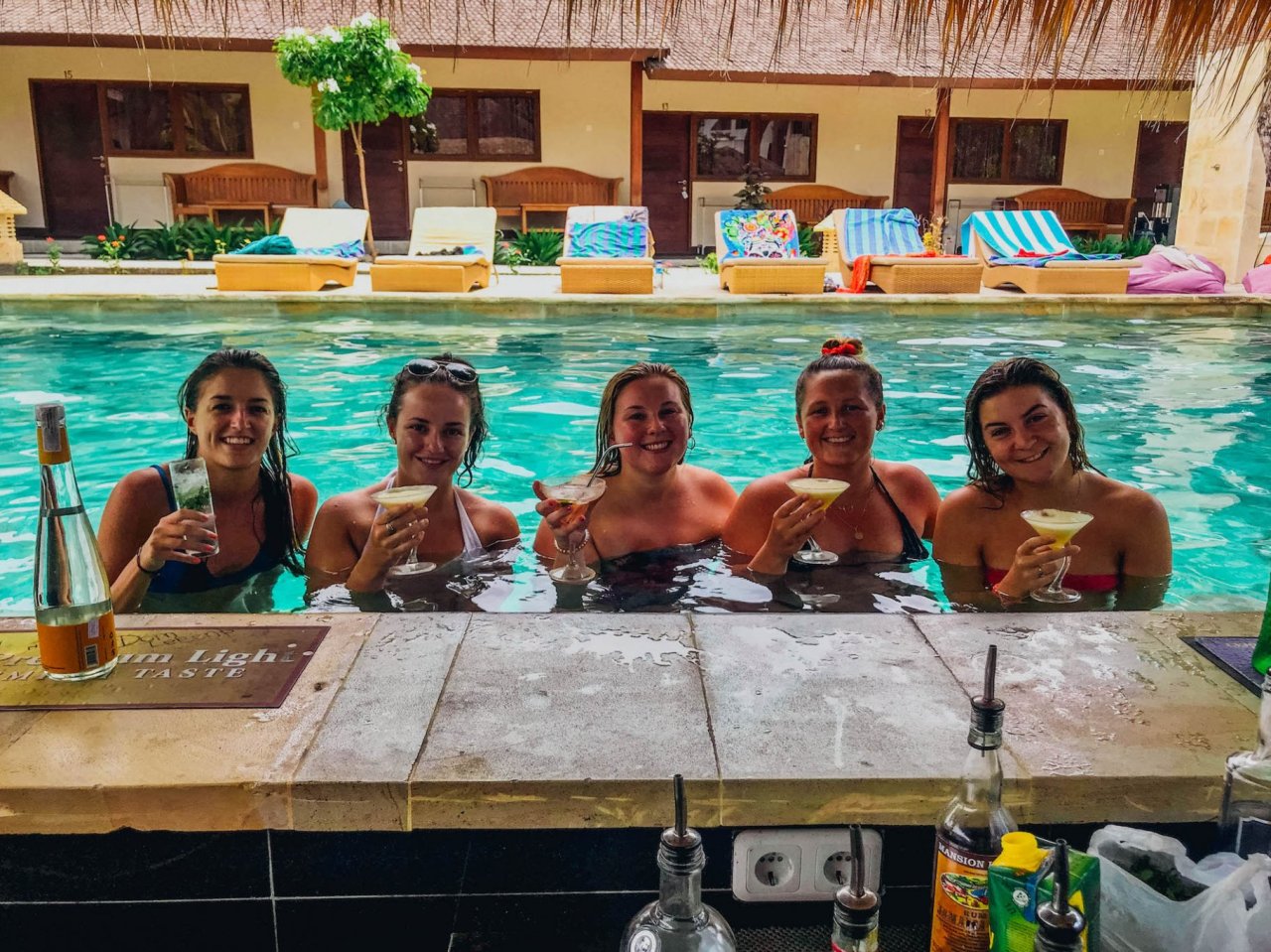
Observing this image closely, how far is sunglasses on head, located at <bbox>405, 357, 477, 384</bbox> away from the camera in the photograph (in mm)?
3812

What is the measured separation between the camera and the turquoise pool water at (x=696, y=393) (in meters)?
6.04

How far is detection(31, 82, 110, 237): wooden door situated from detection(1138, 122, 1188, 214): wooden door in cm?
1910

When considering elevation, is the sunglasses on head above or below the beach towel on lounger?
below

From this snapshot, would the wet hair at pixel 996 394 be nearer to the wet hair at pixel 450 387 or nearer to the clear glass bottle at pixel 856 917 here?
the wet hair at pixel 450 387

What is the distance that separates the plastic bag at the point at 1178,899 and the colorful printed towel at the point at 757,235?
1300 centimetres

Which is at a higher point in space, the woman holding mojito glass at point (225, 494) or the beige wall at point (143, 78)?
the beige wall at point (143, 78)

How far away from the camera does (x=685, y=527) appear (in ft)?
14.1

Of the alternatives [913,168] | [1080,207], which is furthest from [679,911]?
[1080,207]

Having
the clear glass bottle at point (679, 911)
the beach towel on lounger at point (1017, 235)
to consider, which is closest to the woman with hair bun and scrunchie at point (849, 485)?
the clear glass bottle at point (679, 911)

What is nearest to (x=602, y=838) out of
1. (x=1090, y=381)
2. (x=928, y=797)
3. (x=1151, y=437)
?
(x=928, y=797)

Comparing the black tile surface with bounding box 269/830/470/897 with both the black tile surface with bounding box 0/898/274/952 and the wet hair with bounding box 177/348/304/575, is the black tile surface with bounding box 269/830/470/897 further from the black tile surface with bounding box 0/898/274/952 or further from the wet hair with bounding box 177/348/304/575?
the wet hair with bounding box 177/348/304/575

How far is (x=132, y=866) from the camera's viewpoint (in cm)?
182

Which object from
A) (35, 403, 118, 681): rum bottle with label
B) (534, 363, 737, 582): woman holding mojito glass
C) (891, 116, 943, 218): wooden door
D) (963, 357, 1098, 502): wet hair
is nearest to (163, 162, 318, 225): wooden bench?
(891, 116, 943, 218): wooden door

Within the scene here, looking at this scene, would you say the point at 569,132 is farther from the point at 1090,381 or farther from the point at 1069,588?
the point at 1069,588
